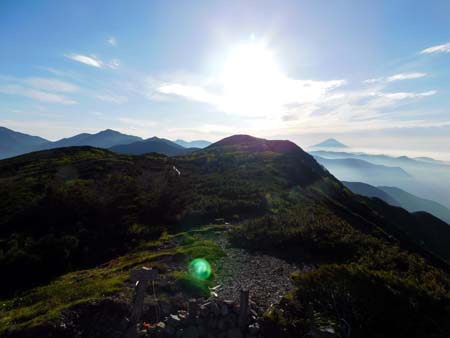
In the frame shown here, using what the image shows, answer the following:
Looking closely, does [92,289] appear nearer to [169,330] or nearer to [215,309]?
[169,330]

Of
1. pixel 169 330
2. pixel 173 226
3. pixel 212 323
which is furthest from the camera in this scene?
pixel 173 226

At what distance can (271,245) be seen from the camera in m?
24.5

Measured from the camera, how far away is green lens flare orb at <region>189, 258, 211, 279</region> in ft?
57.0

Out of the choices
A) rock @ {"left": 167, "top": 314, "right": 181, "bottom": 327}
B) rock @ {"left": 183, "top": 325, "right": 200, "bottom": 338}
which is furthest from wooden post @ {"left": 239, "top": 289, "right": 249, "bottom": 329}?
rock @ {"left": 167, "top": 314, "right": 181, "bottom": 327}

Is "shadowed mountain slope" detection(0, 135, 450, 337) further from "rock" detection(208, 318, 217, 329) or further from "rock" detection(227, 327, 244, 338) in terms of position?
"rock" detection(208, 318, 217, 329)

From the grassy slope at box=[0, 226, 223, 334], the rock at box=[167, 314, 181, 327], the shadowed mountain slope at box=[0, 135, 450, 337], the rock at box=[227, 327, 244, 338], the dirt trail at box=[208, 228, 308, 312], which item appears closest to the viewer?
the rock at box=[227, 327, 244, 338]

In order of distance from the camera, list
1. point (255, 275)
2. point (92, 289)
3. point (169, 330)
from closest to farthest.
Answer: point (169, 330)
point (92, 289)
point (255, 275)

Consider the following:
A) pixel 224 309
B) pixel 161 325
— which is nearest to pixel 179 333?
pixel 161 325

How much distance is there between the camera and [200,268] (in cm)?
1867

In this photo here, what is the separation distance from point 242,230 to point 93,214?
1976 cm

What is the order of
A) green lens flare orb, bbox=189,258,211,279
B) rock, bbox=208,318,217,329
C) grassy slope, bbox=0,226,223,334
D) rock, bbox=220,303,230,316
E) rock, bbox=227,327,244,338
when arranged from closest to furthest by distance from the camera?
rock, bbox=227,327,244,338 < rock, bbox=208,318,217,329 < rock, bbox=220,303,230,316 < grassy slope, bbox=0,226,223,334 < green lens flare orb, bbox=189,258,211,279

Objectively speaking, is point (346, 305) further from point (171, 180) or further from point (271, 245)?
point (171, 180)

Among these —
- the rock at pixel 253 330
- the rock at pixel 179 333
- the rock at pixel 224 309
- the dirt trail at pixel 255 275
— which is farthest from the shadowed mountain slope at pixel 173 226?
the rock at pixel 179 333

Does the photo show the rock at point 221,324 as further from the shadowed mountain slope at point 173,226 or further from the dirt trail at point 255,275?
the shadowed mountain slope at point 173,226
